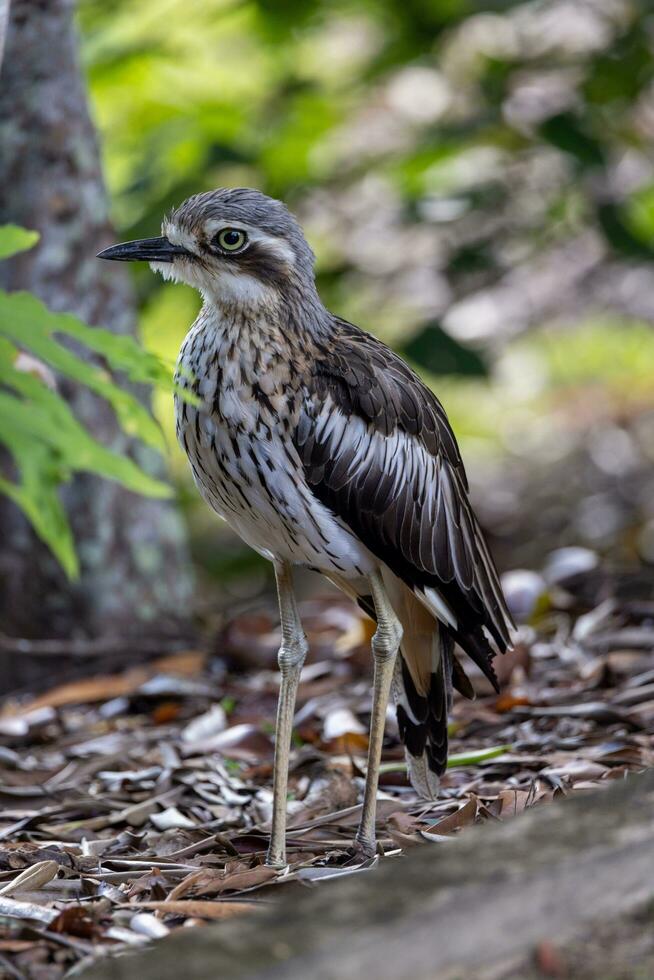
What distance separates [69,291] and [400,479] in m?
2.49

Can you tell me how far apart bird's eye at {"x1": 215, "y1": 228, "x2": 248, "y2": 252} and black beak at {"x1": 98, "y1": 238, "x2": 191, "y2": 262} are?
0.10 m

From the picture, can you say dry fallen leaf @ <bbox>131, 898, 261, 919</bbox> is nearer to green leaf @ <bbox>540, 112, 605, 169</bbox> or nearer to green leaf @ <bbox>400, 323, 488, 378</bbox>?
green leaf @ <bbox>400, 323, 488, 378</bbox>

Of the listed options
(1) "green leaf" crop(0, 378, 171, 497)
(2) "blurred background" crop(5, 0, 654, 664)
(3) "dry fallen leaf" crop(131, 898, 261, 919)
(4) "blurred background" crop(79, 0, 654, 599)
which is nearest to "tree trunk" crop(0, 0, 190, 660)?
(2) "blurred background" crop(5, 0, 654, 664)

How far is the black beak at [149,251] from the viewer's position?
363 cm

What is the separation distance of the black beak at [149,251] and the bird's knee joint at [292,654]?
47.4 inches

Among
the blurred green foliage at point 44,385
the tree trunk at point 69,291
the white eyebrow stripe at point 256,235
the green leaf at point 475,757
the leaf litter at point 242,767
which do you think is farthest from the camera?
the tree trunk at point 69,291

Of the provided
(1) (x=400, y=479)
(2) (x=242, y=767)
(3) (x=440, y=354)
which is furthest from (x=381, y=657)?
(3) (x=440, y=354)

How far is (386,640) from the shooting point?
3730 millimetres

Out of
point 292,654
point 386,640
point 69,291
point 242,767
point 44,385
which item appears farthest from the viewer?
point 69,291

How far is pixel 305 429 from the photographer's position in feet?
11.5

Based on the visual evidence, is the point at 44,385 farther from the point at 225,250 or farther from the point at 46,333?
the point at 225,250

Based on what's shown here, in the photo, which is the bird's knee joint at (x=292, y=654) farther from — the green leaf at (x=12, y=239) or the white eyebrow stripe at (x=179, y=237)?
the green leaf at (x=12, y=239)

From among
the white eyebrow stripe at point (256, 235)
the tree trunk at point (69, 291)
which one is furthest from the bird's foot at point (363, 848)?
the tree trunk at point (69, 291)

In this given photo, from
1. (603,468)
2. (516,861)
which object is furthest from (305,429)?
(603,468)
